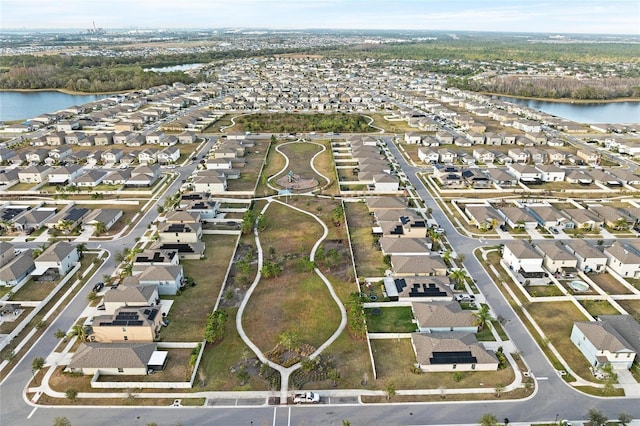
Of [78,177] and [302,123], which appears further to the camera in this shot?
[302,123]

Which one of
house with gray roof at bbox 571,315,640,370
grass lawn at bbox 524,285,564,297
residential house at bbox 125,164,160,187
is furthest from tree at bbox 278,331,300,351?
residential house at bbox 125,164,160,187

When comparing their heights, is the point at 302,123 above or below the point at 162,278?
above

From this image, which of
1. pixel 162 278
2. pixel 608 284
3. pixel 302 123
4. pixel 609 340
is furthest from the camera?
pixel 302 123

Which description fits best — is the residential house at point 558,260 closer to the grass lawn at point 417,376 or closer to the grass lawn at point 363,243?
the grass lawn at point 363,243

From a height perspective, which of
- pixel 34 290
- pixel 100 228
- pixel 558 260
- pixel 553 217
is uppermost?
pixel 553 217

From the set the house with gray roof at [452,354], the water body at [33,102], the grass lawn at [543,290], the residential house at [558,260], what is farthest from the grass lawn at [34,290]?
the water body at [33,102]

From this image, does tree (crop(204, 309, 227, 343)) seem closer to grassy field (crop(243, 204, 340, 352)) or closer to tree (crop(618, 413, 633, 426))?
grassy field (crop(243, 204, 340, 352))

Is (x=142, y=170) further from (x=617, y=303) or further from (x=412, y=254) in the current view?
(x=617, y=303)

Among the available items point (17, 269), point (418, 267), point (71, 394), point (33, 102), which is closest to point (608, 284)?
point (418, 267)

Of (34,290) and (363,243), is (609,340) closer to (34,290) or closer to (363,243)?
(363,243)
